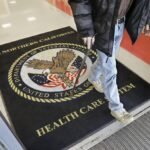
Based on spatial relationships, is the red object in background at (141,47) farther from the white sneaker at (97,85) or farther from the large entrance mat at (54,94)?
the white sneaker at (97,85)

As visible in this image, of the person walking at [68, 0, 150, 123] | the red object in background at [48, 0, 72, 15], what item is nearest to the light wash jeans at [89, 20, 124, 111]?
the person walking at [68, 0, 150, 123]

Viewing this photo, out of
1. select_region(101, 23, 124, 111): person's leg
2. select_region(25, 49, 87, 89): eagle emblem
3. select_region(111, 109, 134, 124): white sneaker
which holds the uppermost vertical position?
select_region(101, 23, 124, 111): person's leg

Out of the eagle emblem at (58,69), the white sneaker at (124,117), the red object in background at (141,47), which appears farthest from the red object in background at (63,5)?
the white sneaker at (124,117)

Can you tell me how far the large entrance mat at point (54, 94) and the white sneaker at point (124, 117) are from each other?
0.19 ft

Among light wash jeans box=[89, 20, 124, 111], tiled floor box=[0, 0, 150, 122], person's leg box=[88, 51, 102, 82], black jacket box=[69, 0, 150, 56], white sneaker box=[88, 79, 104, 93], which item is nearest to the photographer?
black jacket box=[69, 0, 150, 56]

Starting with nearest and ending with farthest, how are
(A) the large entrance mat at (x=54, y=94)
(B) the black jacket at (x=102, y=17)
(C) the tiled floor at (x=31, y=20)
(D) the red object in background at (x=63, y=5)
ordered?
(B) the black jacket at (x=102, y=17)
(A) the large entrance mat at (x=54, y=94)
(C) the tiled floor at (x=31, y=20)
(D) the red object in background at (x=63, y=5)

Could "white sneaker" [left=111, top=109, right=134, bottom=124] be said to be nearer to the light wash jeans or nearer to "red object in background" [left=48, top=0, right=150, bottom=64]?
the light wash jeans

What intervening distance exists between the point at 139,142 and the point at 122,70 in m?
0.80

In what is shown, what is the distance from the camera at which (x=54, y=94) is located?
190 cm

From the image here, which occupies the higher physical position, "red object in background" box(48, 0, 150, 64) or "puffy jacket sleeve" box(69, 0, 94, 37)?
"puffy jacket sleeve" box(69, 0, 94, 37)

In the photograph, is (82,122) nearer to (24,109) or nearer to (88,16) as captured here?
(24,109)

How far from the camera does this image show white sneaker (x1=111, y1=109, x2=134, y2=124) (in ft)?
5.23

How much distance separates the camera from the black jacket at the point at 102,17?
1.16 m

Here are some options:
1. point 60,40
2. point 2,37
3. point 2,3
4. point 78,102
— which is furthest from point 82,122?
point 2,3
